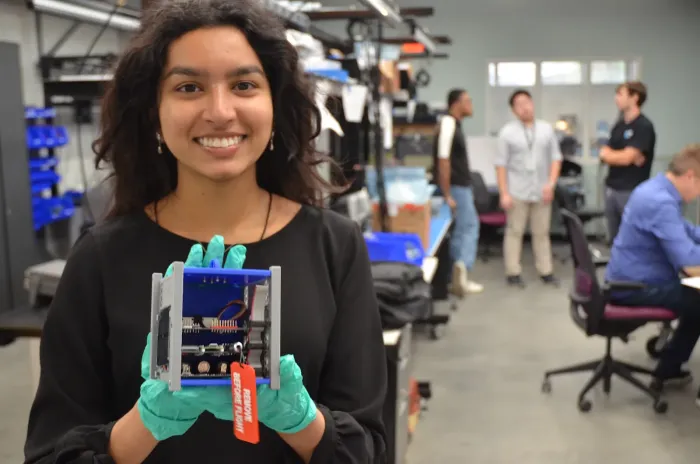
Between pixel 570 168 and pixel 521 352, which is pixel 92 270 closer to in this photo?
pixel 521 352

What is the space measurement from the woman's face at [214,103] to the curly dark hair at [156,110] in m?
0.03

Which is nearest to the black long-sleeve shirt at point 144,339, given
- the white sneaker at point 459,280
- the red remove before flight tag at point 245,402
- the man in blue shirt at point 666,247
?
the red remove before flight tag at point 245,402

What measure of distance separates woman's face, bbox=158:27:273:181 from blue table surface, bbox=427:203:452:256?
301 centimetres

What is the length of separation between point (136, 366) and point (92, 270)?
0.50 feet

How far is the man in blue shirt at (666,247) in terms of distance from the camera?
3.58 m

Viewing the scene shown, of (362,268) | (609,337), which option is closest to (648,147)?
(609,337)

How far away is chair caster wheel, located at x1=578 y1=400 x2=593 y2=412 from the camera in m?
3.73

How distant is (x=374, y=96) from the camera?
Answer: 3.91 meters

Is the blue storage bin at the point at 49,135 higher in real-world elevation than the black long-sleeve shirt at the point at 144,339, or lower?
higher

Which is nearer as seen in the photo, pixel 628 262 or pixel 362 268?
pixel 362 268

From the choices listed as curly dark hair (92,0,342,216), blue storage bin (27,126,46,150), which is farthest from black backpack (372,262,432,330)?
blue storage bin (27,126,46,150)

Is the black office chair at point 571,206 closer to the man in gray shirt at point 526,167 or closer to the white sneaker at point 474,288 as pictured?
the man in gray shirt at point 526,167

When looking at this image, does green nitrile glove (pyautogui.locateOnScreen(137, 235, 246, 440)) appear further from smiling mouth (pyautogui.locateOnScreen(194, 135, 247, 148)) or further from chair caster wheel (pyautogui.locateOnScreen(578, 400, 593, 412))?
chair caster wheel (pyautogui.locateOnScreen(578, 400, 593, 412))

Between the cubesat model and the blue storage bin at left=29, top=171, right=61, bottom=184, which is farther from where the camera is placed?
the blue storage bin at left=29, top=171, right=61, bottom=184
